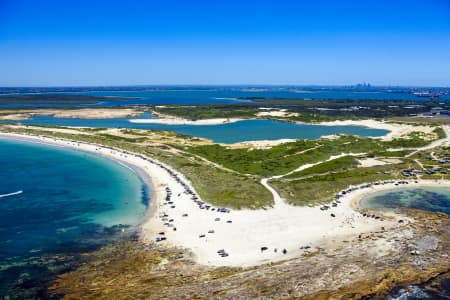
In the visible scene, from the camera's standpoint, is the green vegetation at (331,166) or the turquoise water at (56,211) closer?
the turquoise water at (56,211)

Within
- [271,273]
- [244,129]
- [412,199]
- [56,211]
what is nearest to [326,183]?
[412,199]

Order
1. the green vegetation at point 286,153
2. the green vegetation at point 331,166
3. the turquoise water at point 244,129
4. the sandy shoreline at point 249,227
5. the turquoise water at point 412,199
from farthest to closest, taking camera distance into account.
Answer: the turquoise water at point 244,129, the green vegetation at point 286,153, the green vegetation at point 331,166, the turquoise water at point 412,199, the sandy shoreline at point 249,227

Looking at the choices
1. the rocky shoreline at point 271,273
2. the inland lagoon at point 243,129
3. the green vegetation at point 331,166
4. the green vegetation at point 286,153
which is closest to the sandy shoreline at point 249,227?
the rocky shoreline at point 271,273

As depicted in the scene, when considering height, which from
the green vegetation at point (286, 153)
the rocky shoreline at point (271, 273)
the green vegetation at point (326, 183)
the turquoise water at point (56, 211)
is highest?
the green vegetation at point (286, 153)

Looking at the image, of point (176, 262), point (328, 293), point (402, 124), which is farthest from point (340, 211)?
point (402, 124)

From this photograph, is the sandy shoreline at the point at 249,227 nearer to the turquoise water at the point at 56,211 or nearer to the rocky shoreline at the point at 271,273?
the rocky shoreline at the point at 271,273

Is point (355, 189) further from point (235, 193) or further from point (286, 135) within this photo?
point (286, 135)

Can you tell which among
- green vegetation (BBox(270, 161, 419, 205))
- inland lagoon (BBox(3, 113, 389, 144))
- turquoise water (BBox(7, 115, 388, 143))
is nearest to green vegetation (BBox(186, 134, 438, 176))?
green vegetation (BBox(270, 161, 419, 205))
